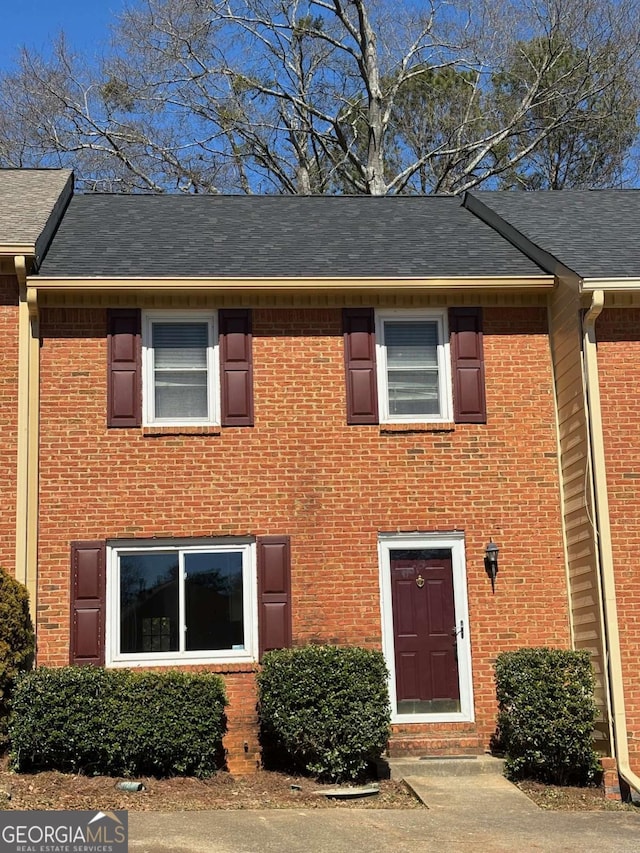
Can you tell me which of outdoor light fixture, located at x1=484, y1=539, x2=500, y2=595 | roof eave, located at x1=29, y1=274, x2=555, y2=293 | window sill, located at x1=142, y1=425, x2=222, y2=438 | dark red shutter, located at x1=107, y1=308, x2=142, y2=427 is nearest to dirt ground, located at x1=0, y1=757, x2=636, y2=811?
outdoor light fixture, located at x1=484, y1=539, x2=500, y2=595

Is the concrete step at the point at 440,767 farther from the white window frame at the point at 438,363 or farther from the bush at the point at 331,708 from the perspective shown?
the white window frame at the point at 438,363

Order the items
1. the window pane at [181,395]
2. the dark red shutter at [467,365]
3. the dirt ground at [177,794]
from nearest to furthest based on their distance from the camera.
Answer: the dirt ground at [177,794] → the window pane at [181,395] → the dark red shutter at [467,365]

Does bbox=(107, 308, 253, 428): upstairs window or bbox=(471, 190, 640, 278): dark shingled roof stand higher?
bbox=(471, 190, 640, 278): dark shingled roof

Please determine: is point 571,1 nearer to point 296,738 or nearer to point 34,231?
point 34,231

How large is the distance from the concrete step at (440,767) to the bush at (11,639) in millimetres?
3866

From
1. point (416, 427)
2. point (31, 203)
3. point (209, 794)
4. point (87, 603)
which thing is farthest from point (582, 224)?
point (209, 794)

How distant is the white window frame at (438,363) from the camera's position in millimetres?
13031

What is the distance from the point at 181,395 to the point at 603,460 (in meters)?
4.86

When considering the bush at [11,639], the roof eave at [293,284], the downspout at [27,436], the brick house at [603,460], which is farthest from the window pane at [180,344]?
the brick house at [603,460]

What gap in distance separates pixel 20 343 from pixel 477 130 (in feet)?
59.1

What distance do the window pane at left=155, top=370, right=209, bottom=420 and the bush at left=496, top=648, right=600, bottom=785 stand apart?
4.56m

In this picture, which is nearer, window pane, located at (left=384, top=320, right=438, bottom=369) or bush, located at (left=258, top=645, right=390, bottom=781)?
bush, located at (left=258, top=645, right=390, bottom=781)

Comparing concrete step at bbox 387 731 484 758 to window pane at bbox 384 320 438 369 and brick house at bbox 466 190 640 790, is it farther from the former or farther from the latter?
window pane at bbox 384 320 438 369

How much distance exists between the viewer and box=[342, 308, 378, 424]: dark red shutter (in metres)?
12.9
